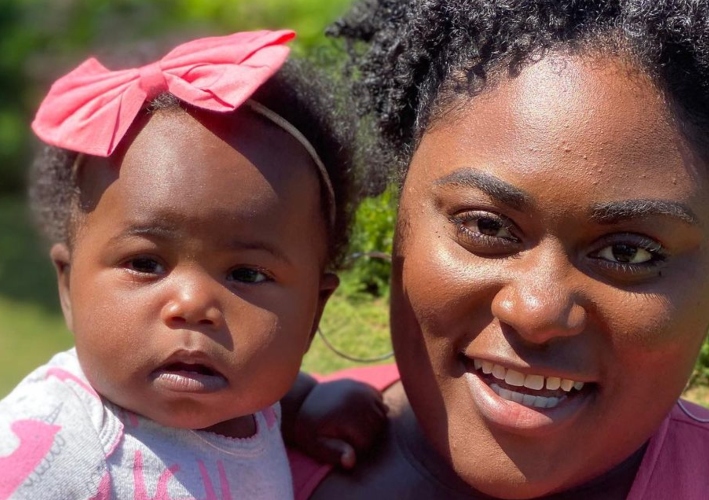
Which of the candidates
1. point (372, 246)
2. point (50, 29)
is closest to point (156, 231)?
point (372, 246)

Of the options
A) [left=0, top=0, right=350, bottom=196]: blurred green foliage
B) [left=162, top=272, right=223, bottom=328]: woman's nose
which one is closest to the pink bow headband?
[left=162, top=272, right=223, bottom=328]: woman's nose

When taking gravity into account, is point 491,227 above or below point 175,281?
above

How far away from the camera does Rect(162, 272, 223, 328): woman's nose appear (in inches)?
80.0

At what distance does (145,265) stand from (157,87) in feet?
1.31

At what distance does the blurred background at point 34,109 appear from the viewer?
12.6 ft

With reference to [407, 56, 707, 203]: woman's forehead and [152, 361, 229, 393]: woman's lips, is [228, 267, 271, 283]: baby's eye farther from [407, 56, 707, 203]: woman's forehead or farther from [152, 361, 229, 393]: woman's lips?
[407, 56, 707, 203]: woman's forehead

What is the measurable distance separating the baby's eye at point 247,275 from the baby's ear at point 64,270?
42 cm

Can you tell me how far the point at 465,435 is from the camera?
2180 millimetres

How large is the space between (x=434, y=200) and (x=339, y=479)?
0.78 m

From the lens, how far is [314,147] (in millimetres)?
2436

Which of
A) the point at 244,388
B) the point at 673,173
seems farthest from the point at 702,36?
the point at 244,388

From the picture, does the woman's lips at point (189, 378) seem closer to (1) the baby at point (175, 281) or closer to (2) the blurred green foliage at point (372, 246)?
(1) the baby at point (175, 281)

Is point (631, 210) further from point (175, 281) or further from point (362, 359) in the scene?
point (362, 359)

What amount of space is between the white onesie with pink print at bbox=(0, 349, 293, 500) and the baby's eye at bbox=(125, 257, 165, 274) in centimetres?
27
